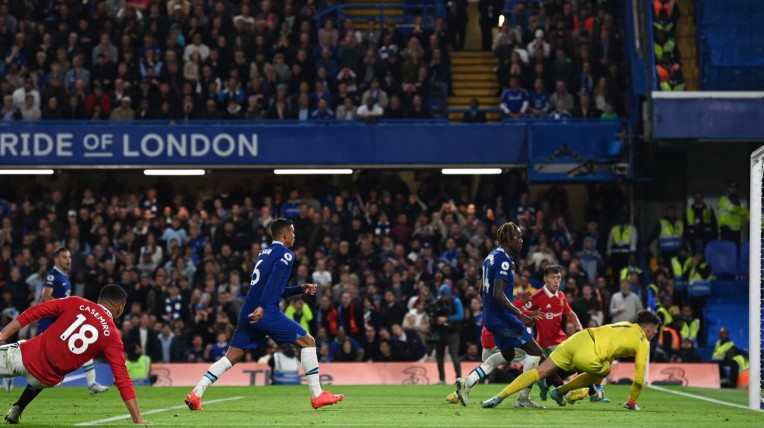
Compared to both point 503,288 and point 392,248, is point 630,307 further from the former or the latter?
A: point 503,288

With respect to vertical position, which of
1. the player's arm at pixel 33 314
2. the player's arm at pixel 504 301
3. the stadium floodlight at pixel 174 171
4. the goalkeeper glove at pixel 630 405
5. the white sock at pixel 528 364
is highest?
the player's arm at pixel 33 314

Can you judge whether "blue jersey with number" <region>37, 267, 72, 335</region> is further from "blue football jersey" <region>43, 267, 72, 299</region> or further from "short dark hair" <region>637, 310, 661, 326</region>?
"short dark hair" <region>637, 310, 661, 326</region>

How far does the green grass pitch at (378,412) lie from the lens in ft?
40.4

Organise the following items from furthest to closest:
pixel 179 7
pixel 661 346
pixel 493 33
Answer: pixel 493 33 < pixel 179 7 < pixel 661 346

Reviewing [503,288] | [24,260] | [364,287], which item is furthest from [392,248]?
[503,288]

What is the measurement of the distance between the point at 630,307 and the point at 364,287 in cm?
554

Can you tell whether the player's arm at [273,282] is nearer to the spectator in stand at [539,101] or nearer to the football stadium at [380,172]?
the football stadium at [380,172]

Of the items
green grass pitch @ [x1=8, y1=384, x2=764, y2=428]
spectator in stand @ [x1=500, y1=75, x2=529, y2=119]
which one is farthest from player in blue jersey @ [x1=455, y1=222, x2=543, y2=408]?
spectator in stand @ [x1=500, y1=75, x2=529, y2=119]

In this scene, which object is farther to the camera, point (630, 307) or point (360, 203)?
point (360, 203)

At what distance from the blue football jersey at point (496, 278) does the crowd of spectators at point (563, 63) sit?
15398 mm

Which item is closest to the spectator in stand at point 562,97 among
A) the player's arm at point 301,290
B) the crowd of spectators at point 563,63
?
the crowd of spectators at point 563,63

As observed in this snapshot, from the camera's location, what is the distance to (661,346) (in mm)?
25766

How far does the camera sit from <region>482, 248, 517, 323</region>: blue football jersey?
14.4 meters

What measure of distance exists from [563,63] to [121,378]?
20974 millimetres
